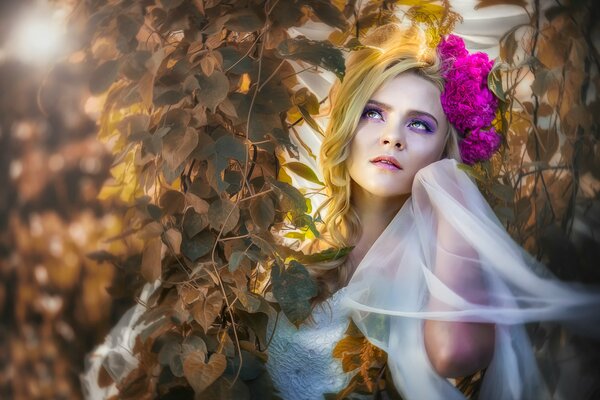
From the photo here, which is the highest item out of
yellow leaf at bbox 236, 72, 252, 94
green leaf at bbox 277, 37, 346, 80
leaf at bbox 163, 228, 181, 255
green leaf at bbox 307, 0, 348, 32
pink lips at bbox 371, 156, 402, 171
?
green leaf at bbox 307, 0, 348, 32

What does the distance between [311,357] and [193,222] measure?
1.51ft

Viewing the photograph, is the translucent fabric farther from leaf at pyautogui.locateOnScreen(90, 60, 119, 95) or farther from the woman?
leaf at pyautogui.locateOnScreen(90, 60, 119, 95)

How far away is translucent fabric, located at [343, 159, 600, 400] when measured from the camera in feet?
5.48

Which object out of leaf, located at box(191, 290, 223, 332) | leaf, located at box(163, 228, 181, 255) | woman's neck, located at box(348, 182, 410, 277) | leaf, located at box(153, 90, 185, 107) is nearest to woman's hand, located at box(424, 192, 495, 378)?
woman's neck, located at box(348, 182, 410, 277)

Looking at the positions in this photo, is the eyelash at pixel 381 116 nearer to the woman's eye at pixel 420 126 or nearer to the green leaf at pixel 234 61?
the woman's eye at pixel 420 126

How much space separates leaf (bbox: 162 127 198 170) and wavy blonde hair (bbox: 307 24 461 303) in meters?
0.40

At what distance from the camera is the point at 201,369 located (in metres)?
1.70

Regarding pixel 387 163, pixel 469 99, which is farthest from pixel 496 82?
pixel 387 163

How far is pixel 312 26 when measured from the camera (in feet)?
6.66

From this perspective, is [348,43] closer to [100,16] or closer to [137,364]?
[100,16]

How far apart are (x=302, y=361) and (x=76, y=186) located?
0.68 m

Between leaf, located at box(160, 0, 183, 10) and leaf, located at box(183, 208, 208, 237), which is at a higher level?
leaf, located at box(160, 0, 183, 10)

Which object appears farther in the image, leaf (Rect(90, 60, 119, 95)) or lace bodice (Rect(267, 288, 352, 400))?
lace bodice (Rect(267, 288, 352, 400))

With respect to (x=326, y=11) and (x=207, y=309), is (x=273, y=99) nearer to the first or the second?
(x=326, y=11)
